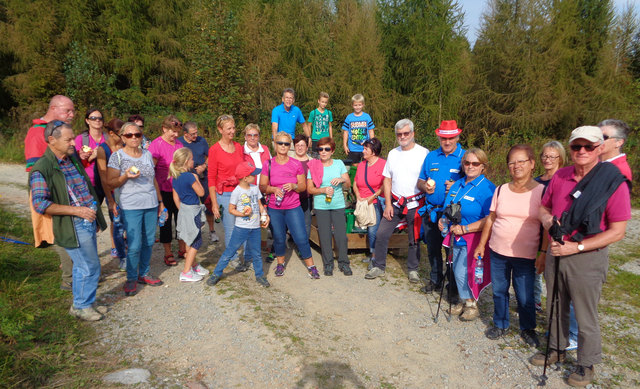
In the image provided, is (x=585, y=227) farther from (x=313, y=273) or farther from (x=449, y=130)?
(x=313, y=273)

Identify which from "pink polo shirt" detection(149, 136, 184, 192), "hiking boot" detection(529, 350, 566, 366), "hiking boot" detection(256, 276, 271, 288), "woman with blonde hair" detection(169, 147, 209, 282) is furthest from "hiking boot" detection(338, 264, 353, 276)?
"pink polo shirt" detection(149, 136, 184, 192)

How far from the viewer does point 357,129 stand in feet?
26.4

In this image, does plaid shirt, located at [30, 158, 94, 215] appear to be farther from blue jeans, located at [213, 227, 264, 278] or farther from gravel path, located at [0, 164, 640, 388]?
blue jeans, located at [213, 227, 264, 278]

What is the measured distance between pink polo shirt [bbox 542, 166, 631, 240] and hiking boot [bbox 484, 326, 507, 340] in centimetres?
139

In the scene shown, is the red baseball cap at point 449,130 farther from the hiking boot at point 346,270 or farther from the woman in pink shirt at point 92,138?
the woman in pink shirt at point 92,138

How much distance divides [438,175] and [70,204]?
13.3 ft

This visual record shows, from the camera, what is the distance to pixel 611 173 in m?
3.17

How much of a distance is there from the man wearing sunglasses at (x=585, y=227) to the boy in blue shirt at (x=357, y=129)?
4713 mm

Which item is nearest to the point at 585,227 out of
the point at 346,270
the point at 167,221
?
the point at 346,270

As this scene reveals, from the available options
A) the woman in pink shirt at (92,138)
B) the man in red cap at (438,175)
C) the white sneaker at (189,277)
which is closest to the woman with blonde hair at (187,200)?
the white sneaker at (189,277)

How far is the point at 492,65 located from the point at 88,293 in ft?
49.9

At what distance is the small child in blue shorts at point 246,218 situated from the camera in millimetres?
5156

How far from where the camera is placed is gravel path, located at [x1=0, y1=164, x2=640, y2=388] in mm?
3588

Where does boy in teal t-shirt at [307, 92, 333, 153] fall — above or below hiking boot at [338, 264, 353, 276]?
above
